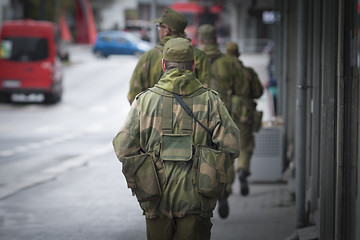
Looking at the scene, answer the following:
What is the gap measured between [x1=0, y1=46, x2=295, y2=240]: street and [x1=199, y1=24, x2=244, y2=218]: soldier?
297 mm

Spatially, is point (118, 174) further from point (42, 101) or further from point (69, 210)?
point (42, 101)

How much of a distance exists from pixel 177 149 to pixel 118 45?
42.5 m

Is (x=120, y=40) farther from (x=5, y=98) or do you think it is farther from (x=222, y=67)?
(x=222, y=67)

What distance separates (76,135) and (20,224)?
9.77 m

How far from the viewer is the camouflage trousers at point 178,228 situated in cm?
507

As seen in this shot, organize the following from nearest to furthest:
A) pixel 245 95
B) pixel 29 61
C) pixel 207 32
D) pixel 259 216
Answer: pixel 207 32 → pixel 259 216 → pixel 245 95 → pixel 29 61

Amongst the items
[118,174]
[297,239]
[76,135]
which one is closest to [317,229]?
[297,239]

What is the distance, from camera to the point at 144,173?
498cm

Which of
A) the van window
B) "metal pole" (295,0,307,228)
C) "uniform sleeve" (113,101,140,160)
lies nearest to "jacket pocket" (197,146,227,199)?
"uniform sleeve" (113,101,140,160)

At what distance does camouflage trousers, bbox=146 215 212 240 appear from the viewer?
5070 mm

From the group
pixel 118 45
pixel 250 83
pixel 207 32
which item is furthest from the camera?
pixel 118 45

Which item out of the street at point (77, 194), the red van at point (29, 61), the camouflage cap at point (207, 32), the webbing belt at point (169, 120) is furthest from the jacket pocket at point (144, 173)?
the red van at point (29, 61)

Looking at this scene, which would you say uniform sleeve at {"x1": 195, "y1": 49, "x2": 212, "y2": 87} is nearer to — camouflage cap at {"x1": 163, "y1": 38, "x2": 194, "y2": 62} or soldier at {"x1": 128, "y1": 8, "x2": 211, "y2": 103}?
soldier at {"x1": 128, "y1": 8, "x2": 211, "y2": 103}

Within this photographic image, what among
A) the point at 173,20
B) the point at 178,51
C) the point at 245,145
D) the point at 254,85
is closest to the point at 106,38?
the point at 245,145
